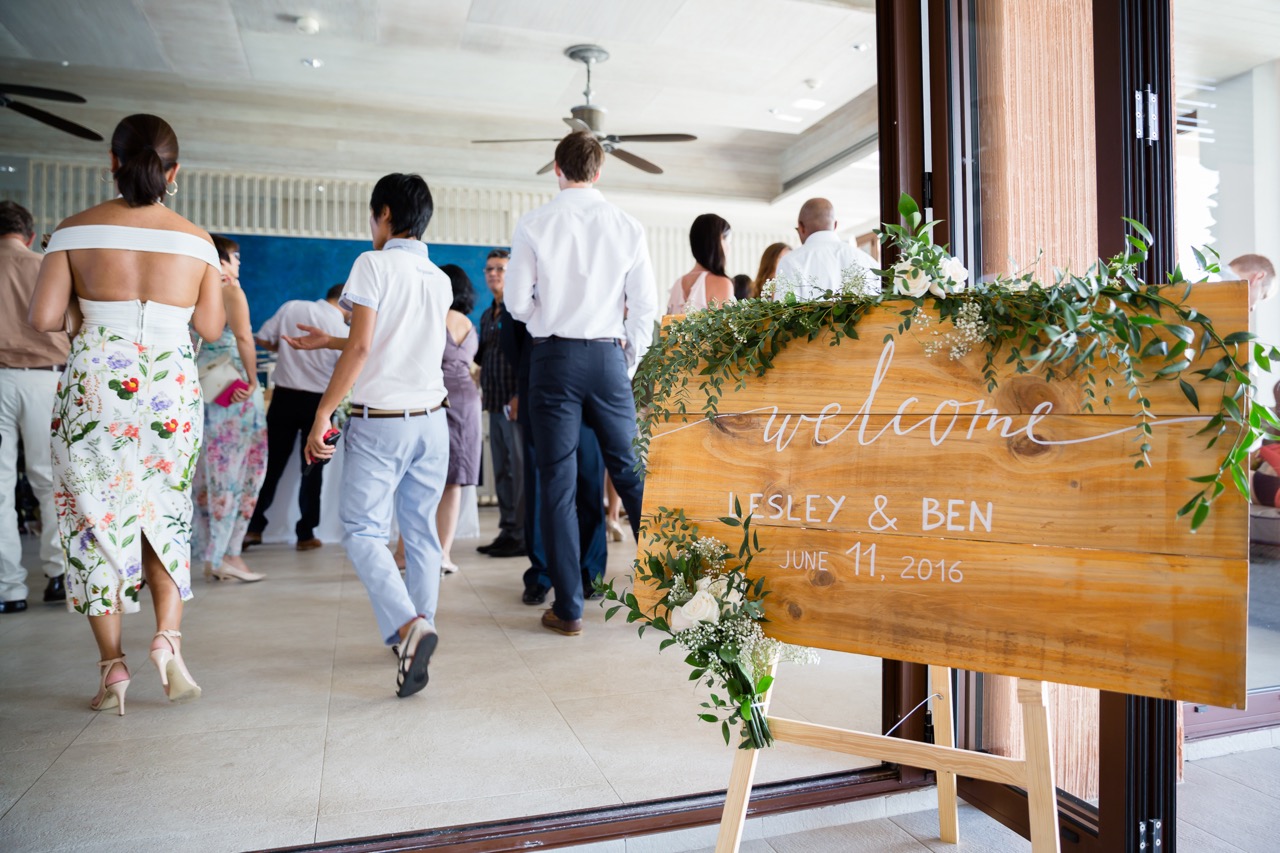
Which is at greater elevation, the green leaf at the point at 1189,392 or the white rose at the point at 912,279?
the white rose at the point at 912,279

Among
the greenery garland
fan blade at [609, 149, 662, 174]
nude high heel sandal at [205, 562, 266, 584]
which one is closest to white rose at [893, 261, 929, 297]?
the greenery garland

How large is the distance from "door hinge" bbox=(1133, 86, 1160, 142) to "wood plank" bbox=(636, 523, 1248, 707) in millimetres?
770

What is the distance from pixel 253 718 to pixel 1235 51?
8.73 ft

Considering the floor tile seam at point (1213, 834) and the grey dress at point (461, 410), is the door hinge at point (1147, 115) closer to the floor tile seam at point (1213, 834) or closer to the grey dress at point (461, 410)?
the floor tile seam at point (1213, 834)

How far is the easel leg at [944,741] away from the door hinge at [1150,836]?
314 millimetres

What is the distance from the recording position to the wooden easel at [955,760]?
4.27ft

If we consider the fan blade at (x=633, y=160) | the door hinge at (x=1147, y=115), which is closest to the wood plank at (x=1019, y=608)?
the door hinge at (x=1147, y=115)

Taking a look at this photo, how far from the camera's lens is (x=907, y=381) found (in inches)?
50.5

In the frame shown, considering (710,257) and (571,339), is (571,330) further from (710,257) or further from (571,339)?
(710,257)

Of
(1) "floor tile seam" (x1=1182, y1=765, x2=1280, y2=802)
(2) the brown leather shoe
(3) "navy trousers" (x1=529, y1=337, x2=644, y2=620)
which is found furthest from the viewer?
(2) the brown leather shoe

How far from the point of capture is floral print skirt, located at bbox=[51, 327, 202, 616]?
2.25m

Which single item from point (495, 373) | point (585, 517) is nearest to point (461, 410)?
point (495, 373)

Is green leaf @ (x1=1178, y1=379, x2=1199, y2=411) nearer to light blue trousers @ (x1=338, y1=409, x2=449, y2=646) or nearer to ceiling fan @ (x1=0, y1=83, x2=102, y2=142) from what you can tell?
light blue trousers @ (x1=338, y1=409, x2=449, y2=646)

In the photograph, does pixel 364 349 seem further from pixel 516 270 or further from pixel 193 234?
pixel 516 270
